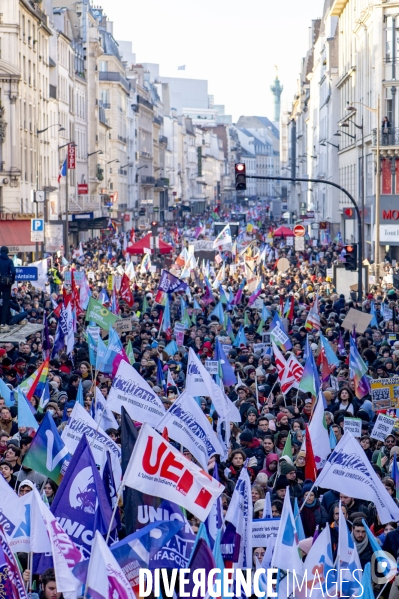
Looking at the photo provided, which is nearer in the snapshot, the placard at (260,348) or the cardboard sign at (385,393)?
the cardboard sign at (385,393)

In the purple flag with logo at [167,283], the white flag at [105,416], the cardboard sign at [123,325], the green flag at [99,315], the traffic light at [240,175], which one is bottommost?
the white flag at [105,416]

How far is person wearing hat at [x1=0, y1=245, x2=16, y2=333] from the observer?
26.0 metres

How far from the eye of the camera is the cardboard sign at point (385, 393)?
15.9 metres

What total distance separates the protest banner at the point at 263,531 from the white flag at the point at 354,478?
77 centimetres

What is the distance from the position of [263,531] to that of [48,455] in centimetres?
284

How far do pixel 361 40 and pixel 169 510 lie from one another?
5315 cm

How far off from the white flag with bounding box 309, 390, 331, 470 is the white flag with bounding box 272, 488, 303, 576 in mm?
4160

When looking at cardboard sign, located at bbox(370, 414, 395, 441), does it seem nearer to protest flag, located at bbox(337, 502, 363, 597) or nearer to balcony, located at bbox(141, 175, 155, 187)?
protest flag, located at bbox(337, 502, 363, 597)

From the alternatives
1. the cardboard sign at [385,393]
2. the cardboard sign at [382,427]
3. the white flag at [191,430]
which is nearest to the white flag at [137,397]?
the white flag at [191,430]

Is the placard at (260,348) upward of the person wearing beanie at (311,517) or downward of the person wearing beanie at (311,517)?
upward

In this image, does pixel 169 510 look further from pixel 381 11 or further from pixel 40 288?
pixel 381 11

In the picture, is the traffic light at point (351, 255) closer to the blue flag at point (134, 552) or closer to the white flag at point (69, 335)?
the white flag at point (69, 335)

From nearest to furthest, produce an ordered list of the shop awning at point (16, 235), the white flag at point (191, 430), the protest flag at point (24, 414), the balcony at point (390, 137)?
the white flag at point (191, 430), the protest flag at point (24, 414), the shop awning at point (16, 235), the balcony at point (390, 137)

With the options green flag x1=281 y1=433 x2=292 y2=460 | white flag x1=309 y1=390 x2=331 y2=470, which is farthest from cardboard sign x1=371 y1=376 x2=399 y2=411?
green flag x1=281 y1=433 x2=292 y2=460
